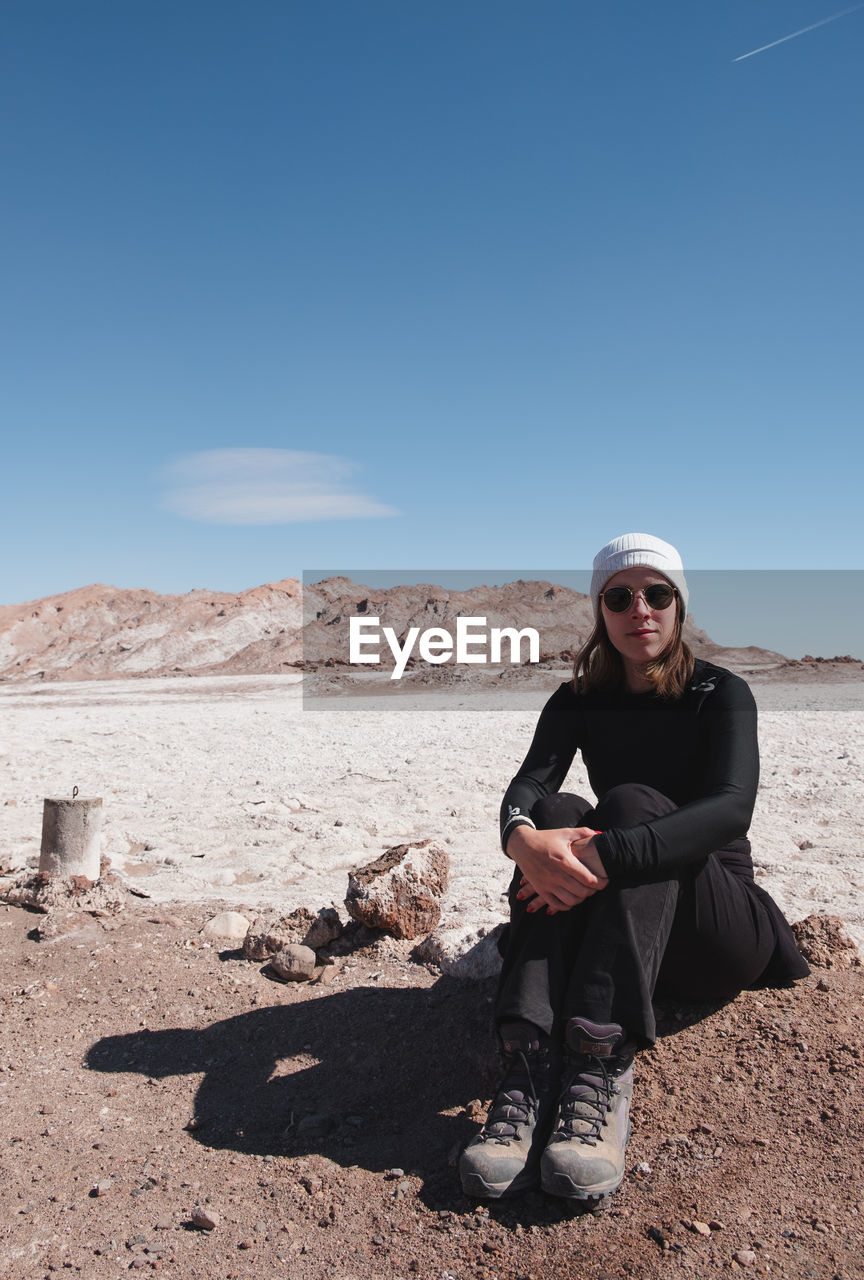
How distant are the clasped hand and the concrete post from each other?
11.0ft

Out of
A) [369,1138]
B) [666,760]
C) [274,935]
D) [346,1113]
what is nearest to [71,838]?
[274,935]

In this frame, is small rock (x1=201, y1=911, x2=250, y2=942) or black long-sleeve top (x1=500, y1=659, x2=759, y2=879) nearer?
black long-sleeve top (x1=500, y1=659, x2=759, y2=879)

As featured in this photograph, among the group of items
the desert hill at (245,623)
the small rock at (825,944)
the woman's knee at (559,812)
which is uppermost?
the desert hill at (245,623)

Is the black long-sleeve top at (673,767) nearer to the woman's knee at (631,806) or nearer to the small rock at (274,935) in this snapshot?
the woman's knee at (631,806)

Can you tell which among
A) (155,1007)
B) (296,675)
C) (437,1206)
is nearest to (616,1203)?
(437,1206)

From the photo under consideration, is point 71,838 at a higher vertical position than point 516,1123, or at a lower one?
higher

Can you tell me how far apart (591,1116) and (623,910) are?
1.64ft

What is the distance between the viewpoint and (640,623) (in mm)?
2744

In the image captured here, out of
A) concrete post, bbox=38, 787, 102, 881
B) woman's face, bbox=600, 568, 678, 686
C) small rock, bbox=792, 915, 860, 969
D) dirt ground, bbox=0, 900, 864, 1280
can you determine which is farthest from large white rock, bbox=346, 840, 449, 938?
woman's face, bbox=600, 568, 678, 686

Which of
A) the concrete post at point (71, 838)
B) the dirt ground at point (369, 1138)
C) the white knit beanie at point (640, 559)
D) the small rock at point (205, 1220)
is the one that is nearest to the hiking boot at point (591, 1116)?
the dirt ground at point (369, 1138)

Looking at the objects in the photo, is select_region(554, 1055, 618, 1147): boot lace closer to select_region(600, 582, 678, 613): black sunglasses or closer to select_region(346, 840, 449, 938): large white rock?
select_region(600, 582, 678, 613): black sunglasses

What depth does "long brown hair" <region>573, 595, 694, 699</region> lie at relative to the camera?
2732mm

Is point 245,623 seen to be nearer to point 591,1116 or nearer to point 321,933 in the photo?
point 321,933

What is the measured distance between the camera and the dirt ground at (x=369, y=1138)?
216 centimetres
